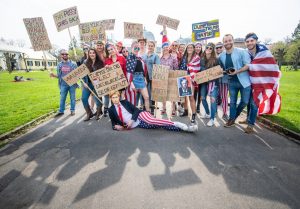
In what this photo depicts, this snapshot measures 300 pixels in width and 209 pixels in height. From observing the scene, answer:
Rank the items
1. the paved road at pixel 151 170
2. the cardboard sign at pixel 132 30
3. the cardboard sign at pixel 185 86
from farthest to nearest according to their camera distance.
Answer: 1. the cardboard sign at pixel 132 30
2. the cardboard sign at pixel 185 86
3. the paved road at pixel 151 170

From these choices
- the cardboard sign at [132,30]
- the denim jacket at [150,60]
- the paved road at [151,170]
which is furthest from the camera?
the cardboard sign at [132,30]

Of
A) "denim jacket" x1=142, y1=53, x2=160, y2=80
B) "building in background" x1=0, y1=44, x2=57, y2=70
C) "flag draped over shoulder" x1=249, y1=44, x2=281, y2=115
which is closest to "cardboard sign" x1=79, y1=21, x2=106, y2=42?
"denim jacket" x1=142, y1=53, x2=160, y2=80

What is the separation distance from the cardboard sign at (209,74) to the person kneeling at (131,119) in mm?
1408

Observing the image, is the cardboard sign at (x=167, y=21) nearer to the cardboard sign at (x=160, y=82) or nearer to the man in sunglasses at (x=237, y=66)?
the cardboard sign at (x=160, y=82)

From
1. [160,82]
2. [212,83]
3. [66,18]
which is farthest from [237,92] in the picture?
[66,18]

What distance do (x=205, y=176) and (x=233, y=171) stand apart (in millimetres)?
520

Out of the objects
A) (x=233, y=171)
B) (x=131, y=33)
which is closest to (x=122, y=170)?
(x=233, y=171)

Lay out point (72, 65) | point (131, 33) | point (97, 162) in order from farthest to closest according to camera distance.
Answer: point (131, 33) < point (72, 65) < point (97, 162)

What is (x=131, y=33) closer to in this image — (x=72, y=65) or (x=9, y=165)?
(x=72, y=65)

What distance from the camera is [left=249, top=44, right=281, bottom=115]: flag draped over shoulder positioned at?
466 centimetres

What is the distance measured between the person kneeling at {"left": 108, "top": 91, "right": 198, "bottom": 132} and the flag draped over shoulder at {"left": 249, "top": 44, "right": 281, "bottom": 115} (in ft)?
5.98

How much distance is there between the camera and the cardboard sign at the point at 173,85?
565cm

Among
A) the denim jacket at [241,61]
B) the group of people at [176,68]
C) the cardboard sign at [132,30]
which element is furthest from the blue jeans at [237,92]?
the cardboard sign at [132,30]

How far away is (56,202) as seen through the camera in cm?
257
